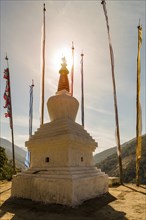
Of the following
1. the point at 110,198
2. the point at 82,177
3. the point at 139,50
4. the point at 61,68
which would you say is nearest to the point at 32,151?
the point at 82,177

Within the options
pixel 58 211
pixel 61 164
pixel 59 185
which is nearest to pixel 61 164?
pixel 61 164

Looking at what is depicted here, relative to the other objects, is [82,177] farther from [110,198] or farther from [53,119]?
[53,119]

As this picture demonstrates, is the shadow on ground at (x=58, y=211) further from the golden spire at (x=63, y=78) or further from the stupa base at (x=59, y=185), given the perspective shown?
the golden spire at (x=63, y=78)

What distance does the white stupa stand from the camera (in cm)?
938

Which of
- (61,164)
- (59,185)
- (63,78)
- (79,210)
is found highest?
(63,78)

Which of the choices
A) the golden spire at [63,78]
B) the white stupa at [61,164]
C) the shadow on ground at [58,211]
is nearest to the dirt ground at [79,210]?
the shadow on ground at [58,211]

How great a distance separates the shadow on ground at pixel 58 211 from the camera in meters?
7.53

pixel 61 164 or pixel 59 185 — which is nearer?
pixel 59 185

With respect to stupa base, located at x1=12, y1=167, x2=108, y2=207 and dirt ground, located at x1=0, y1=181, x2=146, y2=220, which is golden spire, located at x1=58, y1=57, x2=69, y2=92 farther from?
dirt ground, located at x1=0, y1=181, x2=146, y2=220

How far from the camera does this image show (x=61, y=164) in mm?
10711

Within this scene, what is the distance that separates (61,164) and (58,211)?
2.70m

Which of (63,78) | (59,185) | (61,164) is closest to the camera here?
(59,185)

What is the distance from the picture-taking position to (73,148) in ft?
36.8

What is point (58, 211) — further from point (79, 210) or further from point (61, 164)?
point (61, 164)
